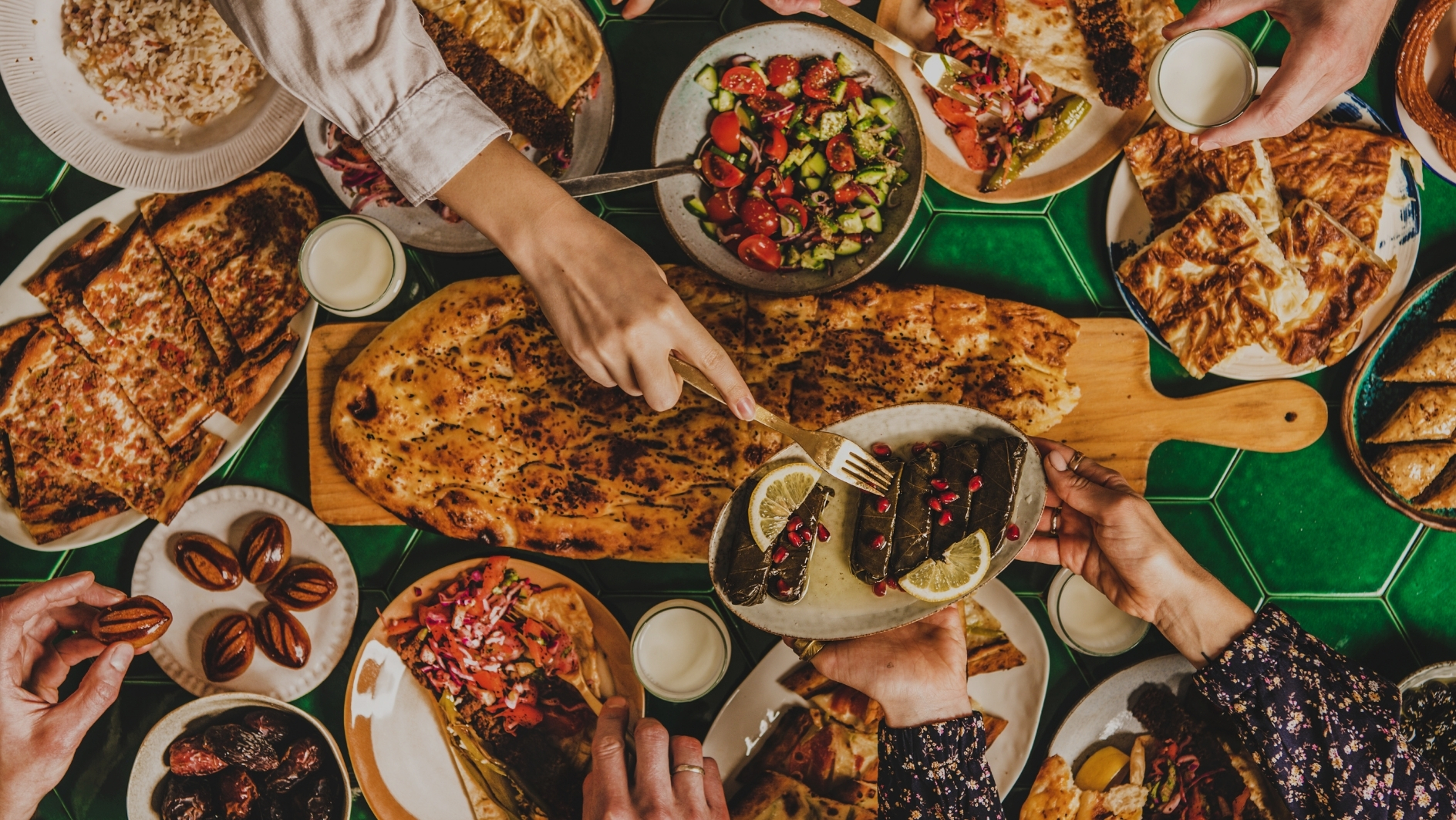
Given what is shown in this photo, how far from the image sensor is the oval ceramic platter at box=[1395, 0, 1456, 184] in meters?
4.40

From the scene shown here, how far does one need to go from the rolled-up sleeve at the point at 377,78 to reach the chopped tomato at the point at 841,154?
186cm

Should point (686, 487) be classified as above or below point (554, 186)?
below

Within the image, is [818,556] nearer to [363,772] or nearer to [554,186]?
[554,186]

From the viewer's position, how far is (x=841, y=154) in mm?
4238

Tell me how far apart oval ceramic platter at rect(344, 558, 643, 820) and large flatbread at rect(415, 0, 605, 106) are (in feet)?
8.44

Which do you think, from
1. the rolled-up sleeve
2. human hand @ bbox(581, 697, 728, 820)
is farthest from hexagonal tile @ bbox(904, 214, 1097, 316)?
human hand @ bbox(581, 697, 728, 820)

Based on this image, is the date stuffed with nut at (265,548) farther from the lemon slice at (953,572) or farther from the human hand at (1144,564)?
the human hand at (1144,564)

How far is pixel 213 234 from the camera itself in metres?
4.44

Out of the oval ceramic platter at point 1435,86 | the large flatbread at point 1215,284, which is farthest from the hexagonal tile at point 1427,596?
the oval ceramic platter at point 1435,86

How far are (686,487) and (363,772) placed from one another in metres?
2.44

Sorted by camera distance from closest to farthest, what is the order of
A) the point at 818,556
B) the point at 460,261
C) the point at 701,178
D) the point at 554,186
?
the point at 554,186 < the point at 818,556 < the point at 701,178 < the point at 460,261

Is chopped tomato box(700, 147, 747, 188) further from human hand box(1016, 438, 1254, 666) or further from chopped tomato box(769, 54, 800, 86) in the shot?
human hand box(1016, 438, 1254, 666)

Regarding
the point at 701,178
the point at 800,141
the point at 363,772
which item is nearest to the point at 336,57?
the point at 701,178

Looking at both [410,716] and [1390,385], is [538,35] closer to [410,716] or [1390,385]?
[410,716]
